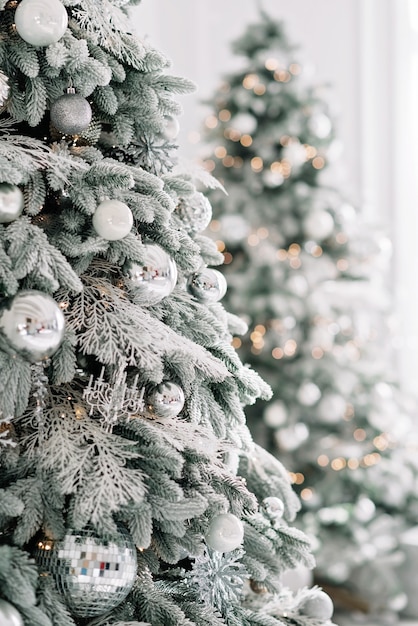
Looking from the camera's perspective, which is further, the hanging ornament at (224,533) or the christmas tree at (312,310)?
the christmas tree at (312,310)

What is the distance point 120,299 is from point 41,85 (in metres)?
0.32

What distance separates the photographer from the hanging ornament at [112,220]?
111cm

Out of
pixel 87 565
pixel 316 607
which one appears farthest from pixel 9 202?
pixel 316 607

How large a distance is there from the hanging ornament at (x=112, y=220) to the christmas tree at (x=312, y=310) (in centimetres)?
203

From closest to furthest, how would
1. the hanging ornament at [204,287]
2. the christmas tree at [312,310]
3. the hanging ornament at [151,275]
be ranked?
1. the hanging ornament at [151,275]
2. the hanging ornament at [204,287]
3. the christmas tree at [312,310]

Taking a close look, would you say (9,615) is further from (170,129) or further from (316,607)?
(170,129)

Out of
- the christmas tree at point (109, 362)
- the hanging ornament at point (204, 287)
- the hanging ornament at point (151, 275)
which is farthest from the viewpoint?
the hanging ornament at point (204, 287)

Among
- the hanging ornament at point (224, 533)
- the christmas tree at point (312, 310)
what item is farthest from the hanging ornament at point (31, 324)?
the christmas tree at point (312, 310)

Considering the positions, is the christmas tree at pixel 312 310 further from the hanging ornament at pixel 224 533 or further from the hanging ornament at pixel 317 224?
the hanging ornament at pixel 224 533

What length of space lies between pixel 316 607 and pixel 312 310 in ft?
6.23

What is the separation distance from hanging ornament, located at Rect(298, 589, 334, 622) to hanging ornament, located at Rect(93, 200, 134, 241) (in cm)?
71

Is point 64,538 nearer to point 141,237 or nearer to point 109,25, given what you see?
point 141,237

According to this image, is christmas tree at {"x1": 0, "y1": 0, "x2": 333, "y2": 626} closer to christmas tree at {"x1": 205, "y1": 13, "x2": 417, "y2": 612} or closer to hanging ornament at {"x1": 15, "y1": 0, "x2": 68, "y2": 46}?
hanging ornament at {"x1": 15, "y1": 0, "x2": 68, "y2": 46}

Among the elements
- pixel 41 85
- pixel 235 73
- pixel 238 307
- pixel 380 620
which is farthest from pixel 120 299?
pixel 380 620
